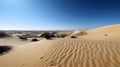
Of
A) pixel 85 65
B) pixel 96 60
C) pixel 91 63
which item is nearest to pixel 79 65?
pixel 85 65

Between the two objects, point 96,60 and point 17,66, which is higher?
point 96,60

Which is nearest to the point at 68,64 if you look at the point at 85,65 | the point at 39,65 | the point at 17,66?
the point at 85,65

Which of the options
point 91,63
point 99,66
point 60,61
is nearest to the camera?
point 99,66

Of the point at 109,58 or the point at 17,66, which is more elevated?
the point at 109,58

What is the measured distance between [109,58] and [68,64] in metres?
1.99

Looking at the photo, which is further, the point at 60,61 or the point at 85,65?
the point at 60,61

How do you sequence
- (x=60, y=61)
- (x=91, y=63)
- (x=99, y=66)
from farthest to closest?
(x=60, y=61)
(x=91, y=63)
(x=99, y=66)

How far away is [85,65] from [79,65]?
242 mm

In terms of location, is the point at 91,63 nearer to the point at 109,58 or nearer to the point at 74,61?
the point at 74,61

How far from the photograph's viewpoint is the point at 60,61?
202 inches

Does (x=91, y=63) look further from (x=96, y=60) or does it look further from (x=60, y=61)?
(x=60, y=61)

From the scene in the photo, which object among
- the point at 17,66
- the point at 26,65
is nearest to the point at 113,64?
the point at 26,65

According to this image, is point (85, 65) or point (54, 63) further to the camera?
point (54, 63)

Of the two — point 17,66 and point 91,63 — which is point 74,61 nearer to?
point 91,63
